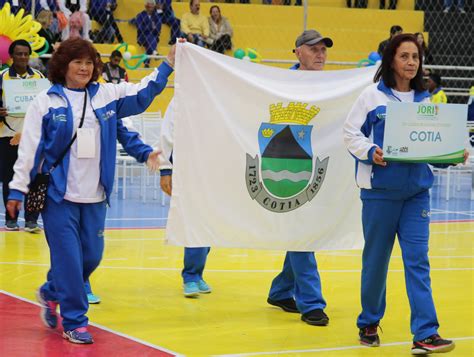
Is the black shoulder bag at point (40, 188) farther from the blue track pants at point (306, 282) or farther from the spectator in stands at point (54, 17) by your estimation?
the spectator in stands at point (54, 17)

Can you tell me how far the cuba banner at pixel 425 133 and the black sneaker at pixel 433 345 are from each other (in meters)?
1.11

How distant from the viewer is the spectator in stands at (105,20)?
1936 cm

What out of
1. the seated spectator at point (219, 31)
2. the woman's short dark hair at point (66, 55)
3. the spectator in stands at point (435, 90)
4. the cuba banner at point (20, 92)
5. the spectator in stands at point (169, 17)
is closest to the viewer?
the woman's short dark hair at point (66, 55)

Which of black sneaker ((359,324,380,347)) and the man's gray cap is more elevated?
the man's gray cap

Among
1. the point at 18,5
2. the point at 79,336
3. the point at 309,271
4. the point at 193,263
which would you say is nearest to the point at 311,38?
the point at 309,271

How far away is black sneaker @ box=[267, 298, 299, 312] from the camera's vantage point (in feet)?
25.0

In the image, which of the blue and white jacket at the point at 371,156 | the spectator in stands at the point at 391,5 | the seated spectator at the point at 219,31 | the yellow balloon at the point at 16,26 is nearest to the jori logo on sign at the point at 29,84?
the yellow balloon at the point at 16,26

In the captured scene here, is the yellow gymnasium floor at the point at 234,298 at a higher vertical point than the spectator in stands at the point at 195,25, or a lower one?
lower

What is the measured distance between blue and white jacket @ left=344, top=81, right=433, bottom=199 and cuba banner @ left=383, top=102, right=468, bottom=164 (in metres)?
0.10

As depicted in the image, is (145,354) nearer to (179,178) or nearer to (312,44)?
(179,178)

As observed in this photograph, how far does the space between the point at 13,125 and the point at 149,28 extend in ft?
28.9

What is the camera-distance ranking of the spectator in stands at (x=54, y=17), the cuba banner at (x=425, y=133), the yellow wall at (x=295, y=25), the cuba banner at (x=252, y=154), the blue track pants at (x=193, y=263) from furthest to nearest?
the yellow wall at (x=295, y=25) < the spectator in stands at (x=54, y=17) < the blue track pants at (x=193, y=263) < the cuba banner at (x=252, y=154) < the cuba banner at (x=425, y=133)

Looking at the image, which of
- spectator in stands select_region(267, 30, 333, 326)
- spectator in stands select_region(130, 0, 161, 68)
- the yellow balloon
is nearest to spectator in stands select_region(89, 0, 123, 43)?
spectator in stands select_region(130, 0, 161, 68)

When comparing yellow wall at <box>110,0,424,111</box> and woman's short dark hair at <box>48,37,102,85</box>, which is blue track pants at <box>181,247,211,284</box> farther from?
yellow wall at <box>110,0,424,111</box>
